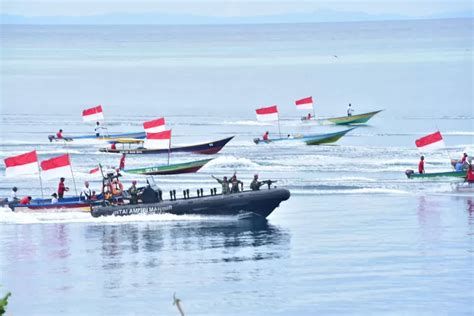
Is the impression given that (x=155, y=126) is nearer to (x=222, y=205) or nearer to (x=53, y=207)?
(x=53, y=207)

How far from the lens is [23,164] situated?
4841 cm

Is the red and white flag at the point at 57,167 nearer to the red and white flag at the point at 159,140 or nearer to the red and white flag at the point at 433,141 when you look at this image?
the red and white flag at the point at 159,140

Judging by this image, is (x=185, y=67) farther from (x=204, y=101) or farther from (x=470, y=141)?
(x=470, y=141)

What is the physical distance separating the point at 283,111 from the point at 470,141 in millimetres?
33938

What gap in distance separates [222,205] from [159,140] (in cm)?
1671

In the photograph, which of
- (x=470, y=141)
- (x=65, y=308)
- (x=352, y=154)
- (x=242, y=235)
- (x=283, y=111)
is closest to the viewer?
(x=65, y=308)

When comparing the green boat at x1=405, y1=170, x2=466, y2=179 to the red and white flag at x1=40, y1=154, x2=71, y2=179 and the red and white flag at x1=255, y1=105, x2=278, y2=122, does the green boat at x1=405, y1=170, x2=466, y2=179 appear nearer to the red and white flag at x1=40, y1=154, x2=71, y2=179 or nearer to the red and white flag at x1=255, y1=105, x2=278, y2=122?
the red and white flag at x1=40, y1=154, x2=71, y2=179

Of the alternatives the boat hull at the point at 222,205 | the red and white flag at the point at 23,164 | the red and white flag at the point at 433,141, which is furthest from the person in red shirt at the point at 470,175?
the red and white flag at the point at 23,164

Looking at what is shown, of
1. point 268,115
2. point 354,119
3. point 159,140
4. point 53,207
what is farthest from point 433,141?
point 354,119

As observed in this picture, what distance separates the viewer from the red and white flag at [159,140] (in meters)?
60.6

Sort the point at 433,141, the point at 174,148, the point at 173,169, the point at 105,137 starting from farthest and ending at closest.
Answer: the point at 105,137, the point at 174,148, the point at 173,169, the point at 433,141

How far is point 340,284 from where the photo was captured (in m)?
34.2

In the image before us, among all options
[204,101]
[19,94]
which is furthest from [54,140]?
[19,94]

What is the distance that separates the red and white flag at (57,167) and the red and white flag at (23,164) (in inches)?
14.3
